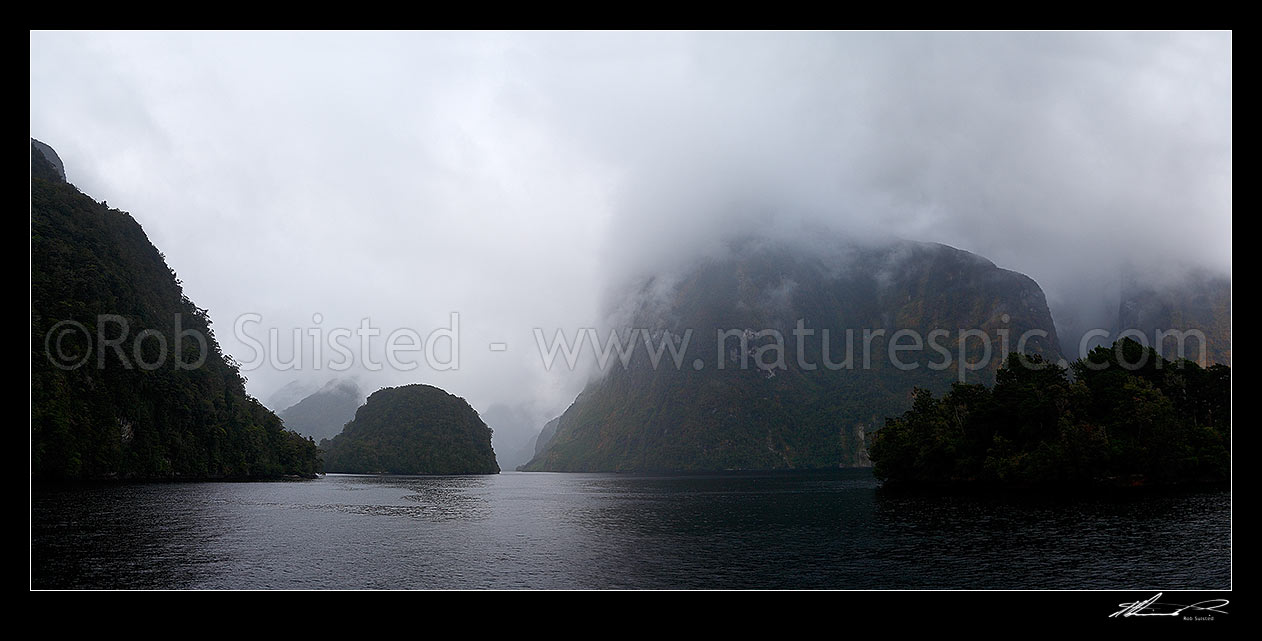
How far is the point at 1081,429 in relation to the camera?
8944 cm

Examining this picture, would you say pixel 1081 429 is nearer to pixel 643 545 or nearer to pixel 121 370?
pixel 643 545

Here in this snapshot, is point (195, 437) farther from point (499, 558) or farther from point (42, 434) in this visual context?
point (499, 558)

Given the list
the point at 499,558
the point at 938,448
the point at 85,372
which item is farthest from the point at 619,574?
the point at 85,372

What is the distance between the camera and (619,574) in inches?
1452

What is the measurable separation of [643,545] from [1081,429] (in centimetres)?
7104

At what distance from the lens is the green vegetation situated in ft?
285

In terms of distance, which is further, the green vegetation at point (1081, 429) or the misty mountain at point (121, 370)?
the misty mountain at point (121, 370)
